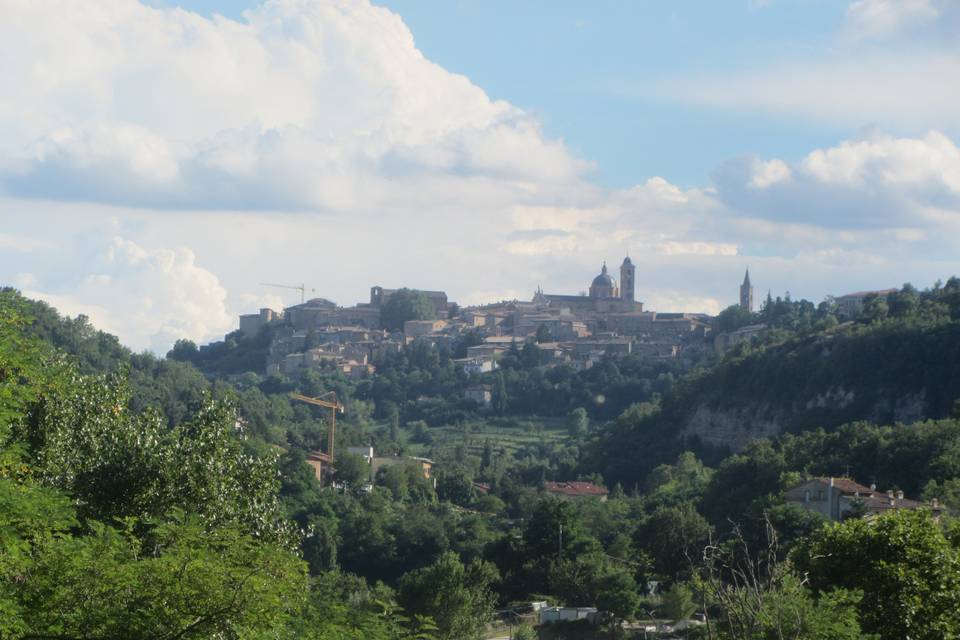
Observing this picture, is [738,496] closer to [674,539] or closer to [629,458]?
[674,539]

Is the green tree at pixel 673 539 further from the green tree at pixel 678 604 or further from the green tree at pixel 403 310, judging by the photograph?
the green tree at pixel 403 310

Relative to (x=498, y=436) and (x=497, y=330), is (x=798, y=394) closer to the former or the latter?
(x=498, y=436)

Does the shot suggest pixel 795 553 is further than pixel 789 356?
No

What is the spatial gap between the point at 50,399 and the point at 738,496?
40.7 meters

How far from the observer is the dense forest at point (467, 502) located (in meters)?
14.0

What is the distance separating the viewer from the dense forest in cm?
1405

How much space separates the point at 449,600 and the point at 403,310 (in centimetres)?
12523

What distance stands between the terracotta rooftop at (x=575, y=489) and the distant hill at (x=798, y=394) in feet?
22.1

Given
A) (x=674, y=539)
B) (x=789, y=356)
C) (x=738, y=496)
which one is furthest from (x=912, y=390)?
(x=674, y=539)

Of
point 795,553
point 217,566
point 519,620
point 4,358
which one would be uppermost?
point 4,358

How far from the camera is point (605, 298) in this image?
172250 mm

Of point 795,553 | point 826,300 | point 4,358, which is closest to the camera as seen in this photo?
point 4,358

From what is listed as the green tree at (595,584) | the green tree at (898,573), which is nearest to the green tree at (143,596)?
the green tree at (898,573)

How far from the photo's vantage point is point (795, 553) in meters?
24.7
